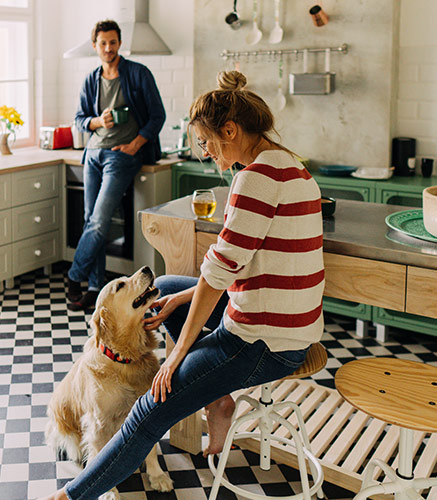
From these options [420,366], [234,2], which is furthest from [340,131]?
[420,366]

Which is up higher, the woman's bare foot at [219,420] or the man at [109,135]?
the man at [109,135]

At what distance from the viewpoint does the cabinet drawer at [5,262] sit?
15.8 ft

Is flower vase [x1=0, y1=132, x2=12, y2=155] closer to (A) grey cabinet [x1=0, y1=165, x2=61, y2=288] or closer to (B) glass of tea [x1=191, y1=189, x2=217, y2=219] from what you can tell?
(A) grey cabinet [x1=0, y1=165, x2=61, y2=288]

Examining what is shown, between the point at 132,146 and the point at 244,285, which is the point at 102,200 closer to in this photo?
the point at 132,146

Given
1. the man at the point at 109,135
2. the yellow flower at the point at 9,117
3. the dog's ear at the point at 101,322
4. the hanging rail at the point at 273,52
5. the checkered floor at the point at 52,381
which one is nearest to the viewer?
the dog's ear at the point at 101,322

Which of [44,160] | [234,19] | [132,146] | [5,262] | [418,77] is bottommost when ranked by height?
[5,262]

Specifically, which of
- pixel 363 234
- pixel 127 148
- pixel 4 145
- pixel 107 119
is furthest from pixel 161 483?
pixel 4 145

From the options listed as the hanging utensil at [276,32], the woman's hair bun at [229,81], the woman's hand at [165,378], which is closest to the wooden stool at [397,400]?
the woman's hand at [165,378]

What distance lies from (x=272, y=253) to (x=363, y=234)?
16.7 inches

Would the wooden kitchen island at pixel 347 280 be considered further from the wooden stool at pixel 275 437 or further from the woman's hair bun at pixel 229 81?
the woman's hair bun at pixel 229 81

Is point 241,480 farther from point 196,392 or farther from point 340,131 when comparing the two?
point 340,131

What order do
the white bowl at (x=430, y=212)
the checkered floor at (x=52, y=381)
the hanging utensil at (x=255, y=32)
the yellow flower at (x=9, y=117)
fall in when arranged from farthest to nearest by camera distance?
the yellow flower at (x=9, y=117) < the hanging utensil at (x=255, y=32) < the checkered floor at (x=52, y=381) < the white bowl at (x=430, y=212)

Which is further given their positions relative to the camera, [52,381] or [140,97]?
[140,97]

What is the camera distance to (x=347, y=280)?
215 cm
